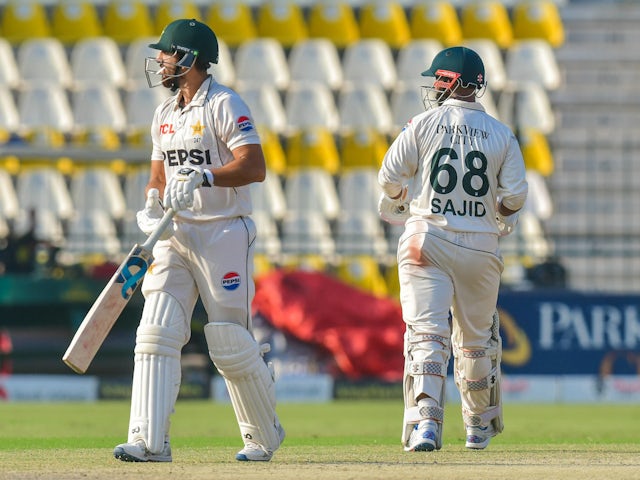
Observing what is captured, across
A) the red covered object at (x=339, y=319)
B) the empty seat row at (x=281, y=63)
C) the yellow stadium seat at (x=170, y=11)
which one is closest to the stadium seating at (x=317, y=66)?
the empty seat row at (x=281, y=63)

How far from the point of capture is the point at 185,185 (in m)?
5.40

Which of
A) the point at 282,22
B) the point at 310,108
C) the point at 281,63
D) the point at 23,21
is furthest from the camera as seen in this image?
the point at 282,22

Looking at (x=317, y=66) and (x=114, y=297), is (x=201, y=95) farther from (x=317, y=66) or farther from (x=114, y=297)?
(x=317, y=66)

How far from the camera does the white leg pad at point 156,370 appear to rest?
17.7 feet

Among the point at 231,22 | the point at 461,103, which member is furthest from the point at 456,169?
the point at 231,22

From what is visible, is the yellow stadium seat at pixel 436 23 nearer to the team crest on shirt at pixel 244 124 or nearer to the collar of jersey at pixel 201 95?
the collar of jersey at pixel 201 95

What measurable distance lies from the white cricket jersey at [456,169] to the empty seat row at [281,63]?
1376 cm

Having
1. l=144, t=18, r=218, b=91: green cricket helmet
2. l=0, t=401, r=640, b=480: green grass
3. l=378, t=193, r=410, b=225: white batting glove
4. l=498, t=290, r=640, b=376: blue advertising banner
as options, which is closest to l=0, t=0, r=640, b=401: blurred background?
l=498, t=290, r=640, b=376: blue advertising banner

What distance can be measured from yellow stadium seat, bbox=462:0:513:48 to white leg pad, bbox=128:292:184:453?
1567 cm

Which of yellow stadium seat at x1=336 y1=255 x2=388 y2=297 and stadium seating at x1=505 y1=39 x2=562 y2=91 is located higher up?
stadium seating at x1=505 y1=39 x2=562 y2=91

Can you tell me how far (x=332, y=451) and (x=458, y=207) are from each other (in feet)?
4.22

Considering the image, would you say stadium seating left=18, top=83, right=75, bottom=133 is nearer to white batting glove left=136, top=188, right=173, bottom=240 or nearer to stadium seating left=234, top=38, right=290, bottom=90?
stadium seating left=234, top=38, right=290, bottom=90

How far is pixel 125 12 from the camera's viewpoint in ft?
67.4

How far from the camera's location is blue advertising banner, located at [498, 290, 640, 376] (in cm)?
1549
